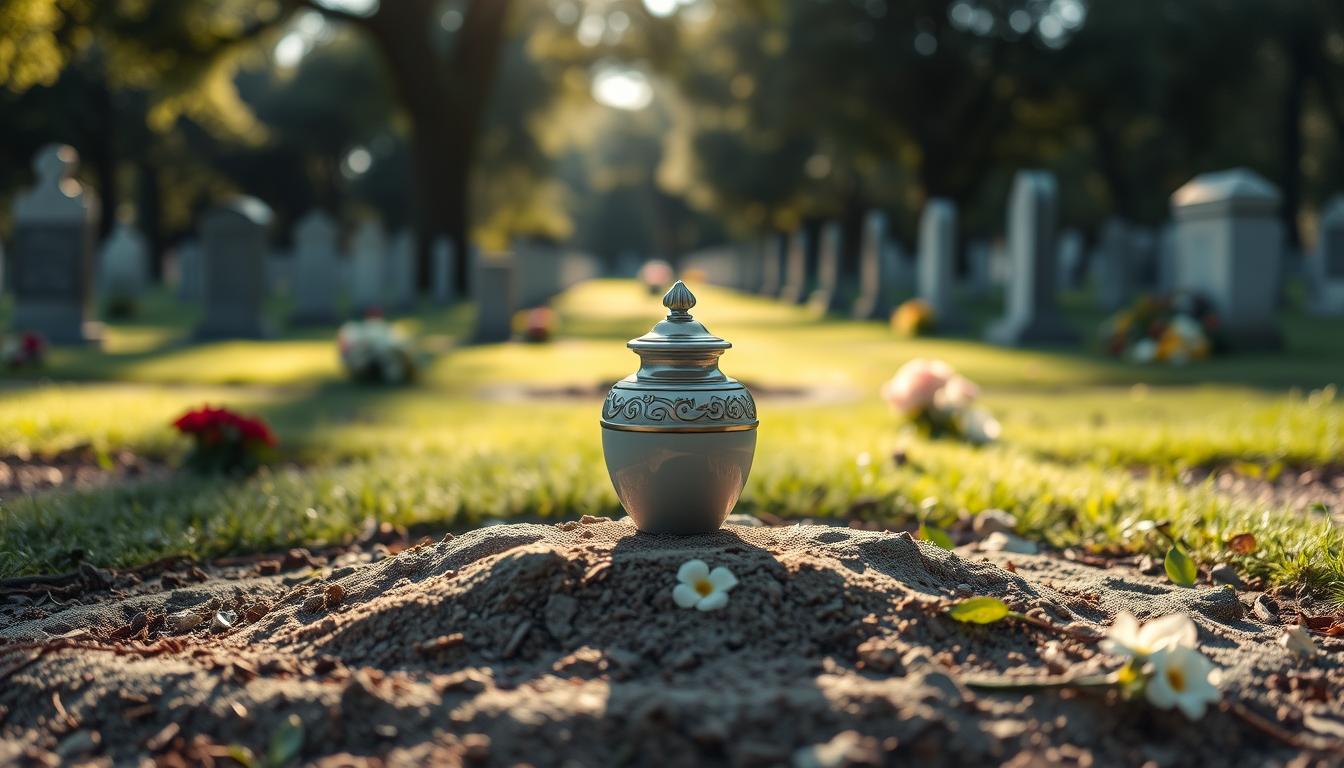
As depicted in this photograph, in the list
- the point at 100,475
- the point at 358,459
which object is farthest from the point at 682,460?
the point at 100,475

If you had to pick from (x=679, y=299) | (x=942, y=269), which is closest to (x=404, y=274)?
(x=942, y=269)

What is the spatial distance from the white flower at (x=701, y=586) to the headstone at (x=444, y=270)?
84.5 ft

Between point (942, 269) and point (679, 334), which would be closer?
point (679, 334)

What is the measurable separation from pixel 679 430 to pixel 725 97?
121 feet

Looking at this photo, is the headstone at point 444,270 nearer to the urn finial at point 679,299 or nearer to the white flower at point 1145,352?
the white flower at point 1145,352

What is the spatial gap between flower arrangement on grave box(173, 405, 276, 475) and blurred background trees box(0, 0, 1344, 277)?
Result: 6294 mm

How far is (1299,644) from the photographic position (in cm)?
301

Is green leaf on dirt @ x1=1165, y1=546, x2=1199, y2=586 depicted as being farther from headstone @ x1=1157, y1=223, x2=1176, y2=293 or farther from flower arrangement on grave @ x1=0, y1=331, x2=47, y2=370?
headstone @ x1=1157, y1=223, x2=1176, y2=293

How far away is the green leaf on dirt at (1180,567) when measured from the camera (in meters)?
3.68

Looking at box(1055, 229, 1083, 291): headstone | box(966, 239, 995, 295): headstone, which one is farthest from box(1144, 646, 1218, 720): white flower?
box(1055, 229, 1083, 291): headstone

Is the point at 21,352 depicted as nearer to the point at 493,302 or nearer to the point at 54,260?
the point at 54,260

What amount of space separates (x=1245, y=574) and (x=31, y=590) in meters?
4.02

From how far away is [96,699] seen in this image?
2.62 metres

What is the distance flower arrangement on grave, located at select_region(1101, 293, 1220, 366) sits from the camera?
13.4m
